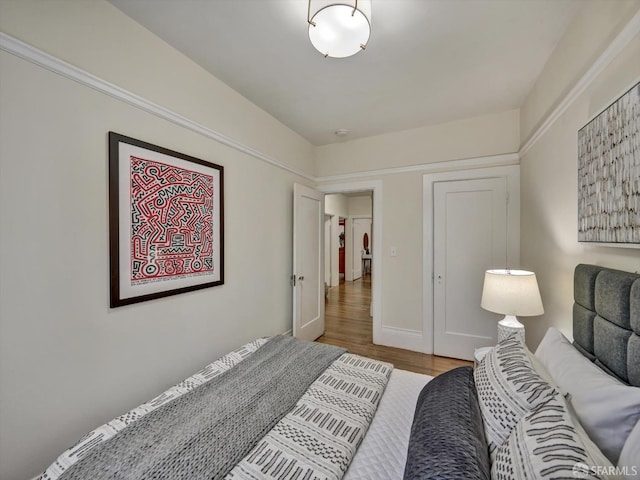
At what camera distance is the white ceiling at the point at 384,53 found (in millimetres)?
1498

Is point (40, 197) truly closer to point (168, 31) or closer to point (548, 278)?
point (168, 31)

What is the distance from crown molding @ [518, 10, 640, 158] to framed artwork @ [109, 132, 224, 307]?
2391 mm

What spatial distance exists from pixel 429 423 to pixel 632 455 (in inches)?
20.1

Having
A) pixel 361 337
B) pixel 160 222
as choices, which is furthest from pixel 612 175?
pixel 361 337

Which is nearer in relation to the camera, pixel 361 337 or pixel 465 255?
pixel 465 255

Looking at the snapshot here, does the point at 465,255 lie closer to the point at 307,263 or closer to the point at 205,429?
the point at 307,263

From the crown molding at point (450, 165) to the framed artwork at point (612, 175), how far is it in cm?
146

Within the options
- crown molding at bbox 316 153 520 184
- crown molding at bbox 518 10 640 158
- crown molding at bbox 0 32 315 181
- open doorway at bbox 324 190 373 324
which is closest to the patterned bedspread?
crown molding at bbox 0 32 315 181

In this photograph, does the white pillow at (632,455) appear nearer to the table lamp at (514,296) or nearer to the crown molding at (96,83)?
the table lamp at (514,296)

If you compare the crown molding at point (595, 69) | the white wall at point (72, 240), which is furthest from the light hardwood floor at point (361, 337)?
the crown molding at point (595, 69)

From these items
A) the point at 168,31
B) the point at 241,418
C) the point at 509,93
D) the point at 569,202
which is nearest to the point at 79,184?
the point at 168,31

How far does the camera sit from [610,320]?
106 cm

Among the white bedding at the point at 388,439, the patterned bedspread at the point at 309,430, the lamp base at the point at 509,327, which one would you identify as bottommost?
the white bedding at the point at 388,439

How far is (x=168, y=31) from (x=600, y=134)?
2475 mm
